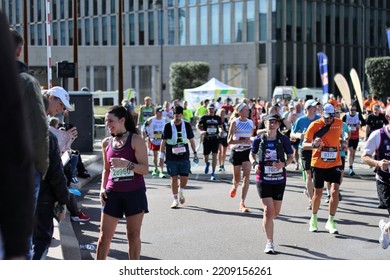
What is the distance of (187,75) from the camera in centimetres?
5200

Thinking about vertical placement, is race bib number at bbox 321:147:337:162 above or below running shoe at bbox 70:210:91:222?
above

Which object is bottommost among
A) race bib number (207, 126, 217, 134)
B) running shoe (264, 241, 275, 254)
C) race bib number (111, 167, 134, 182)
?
running shoe (264, 241, 275, 254)

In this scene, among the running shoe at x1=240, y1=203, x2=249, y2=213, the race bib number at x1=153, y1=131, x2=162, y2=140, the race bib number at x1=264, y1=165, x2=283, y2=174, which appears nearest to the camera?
the race bib number at x1=264, y1=165, x2=283, y2=174

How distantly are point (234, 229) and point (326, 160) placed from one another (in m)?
1.35

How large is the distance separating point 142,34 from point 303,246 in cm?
4789

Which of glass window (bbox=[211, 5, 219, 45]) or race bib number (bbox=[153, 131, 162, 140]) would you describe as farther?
glass window (bbox=[211, 5, 219, 45])

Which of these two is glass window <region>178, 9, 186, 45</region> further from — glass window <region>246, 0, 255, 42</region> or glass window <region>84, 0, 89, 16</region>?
glass window <region>84, 0, 89, 16</region>

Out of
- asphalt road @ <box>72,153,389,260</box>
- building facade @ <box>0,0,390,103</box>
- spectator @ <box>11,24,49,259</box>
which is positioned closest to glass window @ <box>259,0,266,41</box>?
building facade @ <box>0,0,390,103</box>

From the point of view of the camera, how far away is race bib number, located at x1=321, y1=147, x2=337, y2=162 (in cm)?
818

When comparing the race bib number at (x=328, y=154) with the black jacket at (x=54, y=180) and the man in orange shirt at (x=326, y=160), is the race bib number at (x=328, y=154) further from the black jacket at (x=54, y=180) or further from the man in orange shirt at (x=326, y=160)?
the black jacket at (x=54, y=180)

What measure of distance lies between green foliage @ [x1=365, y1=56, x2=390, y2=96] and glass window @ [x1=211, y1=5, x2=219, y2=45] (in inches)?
651

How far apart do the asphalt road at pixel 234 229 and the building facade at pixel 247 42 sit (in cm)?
3525

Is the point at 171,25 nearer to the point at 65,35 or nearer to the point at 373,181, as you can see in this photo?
the point at 65,35
